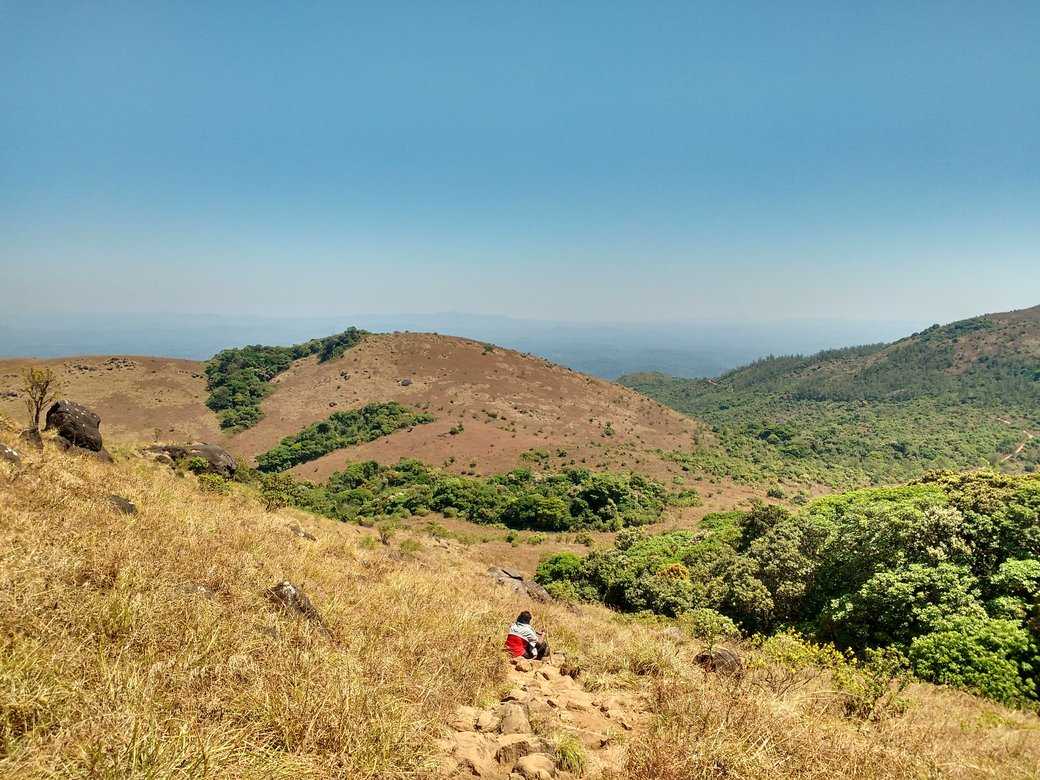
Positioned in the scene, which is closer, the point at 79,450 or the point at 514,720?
the point at 514,720

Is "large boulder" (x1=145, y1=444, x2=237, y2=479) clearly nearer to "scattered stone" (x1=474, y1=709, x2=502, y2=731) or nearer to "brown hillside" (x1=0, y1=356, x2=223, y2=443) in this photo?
"scattered stone" (x1=474, y1=709, x2=502, y2=731)

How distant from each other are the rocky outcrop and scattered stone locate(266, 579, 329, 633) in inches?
377

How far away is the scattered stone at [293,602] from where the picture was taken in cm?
520

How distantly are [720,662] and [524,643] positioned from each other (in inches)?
113

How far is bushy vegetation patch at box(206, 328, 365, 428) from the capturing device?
6316 centimetres

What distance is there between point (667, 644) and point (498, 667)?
3.00 metres

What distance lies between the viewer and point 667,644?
7184mm

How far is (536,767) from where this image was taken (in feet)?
12.3

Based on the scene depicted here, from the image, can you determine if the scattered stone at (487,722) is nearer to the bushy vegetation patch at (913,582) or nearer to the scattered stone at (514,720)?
the scattered stone at (514,720)

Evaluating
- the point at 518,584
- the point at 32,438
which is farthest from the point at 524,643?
the point at 32,438

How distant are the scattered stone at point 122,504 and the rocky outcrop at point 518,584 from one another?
9876 millimetres

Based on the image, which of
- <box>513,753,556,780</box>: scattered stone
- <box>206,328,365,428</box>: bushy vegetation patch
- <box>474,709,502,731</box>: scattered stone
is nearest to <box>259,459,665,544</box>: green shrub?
<box>206,328,365,428</box>: bushy vegetation patch

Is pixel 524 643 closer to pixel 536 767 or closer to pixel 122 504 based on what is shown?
pixel 536 767

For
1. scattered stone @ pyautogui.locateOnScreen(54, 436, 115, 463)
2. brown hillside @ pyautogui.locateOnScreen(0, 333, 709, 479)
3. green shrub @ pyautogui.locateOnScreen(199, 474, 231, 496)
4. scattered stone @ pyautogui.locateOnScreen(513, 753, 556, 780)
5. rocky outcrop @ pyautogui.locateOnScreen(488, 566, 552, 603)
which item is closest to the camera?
scattered stone @ pyautogui.locateOnScreen(513, 753, 556, 780)
